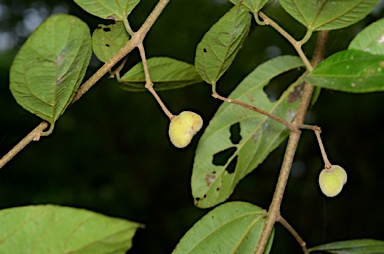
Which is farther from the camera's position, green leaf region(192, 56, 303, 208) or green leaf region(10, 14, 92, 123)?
green leaf region(192, 56, 303, 208)

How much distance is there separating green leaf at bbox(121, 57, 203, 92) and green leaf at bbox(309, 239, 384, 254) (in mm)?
413

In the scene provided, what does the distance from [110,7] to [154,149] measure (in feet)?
13.5

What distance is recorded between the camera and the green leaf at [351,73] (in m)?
A: 0.65

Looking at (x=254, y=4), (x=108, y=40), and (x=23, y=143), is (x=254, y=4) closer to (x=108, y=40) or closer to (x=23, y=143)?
(x=108, y=40)

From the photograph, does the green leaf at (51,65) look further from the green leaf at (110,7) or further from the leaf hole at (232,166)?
the leaf hole at (232,166)

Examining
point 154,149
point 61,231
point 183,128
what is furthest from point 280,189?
point 154,149

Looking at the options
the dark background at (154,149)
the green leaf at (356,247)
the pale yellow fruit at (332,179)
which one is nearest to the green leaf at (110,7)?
the pale yellow fruit at (332,179)

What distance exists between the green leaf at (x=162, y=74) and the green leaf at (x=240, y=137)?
0.14m

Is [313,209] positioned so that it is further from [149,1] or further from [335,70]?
[335,70]

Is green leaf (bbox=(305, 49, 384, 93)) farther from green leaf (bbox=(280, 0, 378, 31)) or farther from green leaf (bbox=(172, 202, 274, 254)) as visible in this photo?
green leaf (bbox=(172, 202, 274, 254))

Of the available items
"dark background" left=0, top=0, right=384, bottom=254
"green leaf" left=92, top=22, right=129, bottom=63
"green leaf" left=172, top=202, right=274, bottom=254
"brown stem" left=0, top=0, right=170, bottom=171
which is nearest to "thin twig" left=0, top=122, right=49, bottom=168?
"brown stem" left=0, top=0, right=170, bottom=171

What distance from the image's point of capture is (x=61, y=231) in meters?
0.62

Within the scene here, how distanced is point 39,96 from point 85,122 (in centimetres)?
380

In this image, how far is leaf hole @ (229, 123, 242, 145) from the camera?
1187 mm
